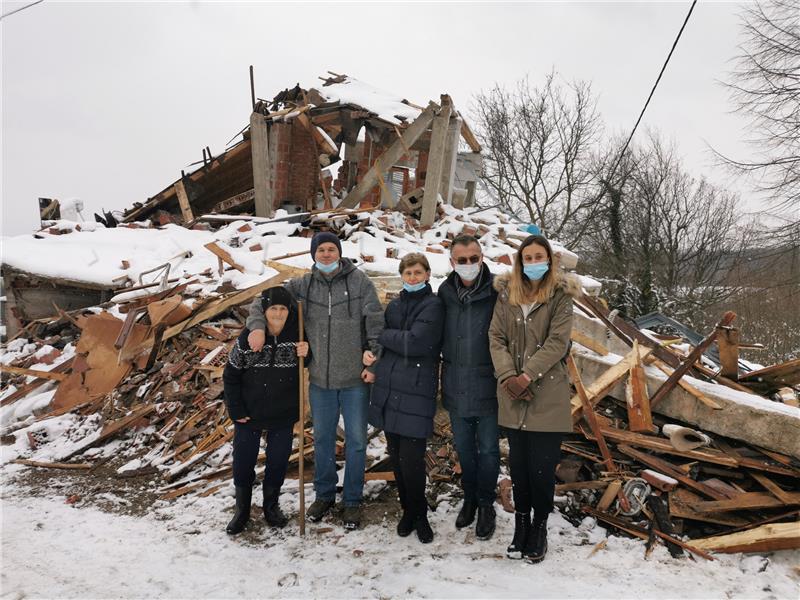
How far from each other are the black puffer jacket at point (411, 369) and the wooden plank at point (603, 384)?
174 cm

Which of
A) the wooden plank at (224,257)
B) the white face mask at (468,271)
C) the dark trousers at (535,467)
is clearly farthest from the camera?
the wooden plank at (224,257)

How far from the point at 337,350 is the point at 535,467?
1.57 metres

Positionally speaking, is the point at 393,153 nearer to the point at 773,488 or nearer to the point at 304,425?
the point at 304,425

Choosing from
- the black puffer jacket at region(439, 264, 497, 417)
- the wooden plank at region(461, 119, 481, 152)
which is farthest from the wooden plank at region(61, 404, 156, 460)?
the wooden plank at region(461, 119, 481, 152)

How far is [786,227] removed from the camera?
11.8m

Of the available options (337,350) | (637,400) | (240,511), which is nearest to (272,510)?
(240,511)

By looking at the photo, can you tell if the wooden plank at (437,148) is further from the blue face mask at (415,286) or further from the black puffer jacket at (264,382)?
the black puffer jacket at (264,382)

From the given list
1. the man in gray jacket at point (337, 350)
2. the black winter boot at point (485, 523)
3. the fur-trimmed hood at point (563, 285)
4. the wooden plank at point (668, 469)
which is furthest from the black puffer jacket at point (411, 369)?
the wooden plank at point (668, 469)

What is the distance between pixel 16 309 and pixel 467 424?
8.66 m

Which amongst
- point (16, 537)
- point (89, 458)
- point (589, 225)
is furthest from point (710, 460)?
point (589, 225)

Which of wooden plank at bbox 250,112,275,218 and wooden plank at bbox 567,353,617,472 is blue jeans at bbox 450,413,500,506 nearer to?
wooden plank at bbox 567,353,617,472

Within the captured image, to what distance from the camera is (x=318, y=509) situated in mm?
3527

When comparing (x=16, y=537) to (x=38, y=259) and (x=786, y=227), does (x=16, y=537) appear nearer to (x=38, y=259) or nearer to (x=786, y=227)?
(x=38, y=259)

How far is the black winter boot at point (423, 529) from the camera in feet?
10.5
